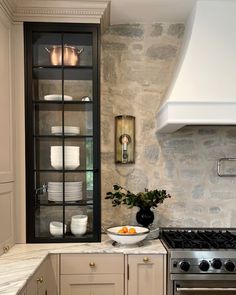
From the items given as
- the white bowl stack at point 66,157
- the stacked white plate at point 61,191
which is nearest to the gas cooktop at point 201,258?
the stacked white plate at point 61,191

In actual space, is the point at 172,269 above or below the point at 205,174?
below

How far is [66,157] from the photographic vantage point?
237 centimetres

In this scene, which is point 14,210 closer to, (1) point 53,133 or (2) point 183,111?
(1) point 53,133

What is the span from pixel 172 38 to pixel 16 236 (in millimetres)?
2140

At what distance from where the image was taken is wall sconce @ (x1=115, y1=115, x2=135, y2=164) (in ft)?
8.72

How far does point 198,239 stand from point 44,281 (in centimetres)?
119

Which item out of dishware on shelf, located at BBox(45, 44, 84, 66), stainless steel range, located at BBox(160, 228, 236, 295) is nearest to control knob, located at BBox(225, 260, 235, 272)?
stainless steel range, located at BBox(160, 228, 236, 295)

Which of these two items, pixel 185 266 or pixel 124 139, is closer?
pixel 185 266

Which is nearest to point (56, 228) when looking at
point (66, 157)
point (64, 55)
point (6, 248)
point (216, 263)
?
point (6, 248)

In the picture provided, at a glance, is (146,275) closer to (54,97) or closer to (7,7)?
(54,97)

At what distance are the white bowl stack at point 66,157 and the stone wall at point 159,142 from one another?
377mm

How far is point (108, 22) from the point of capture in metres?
2.60

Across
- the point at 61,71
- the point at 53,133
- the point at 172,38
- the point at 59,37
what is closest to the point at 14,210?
the point at 53,133

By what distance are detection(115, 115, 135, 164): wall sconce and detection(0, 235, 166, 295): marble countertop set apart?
0.69 m
